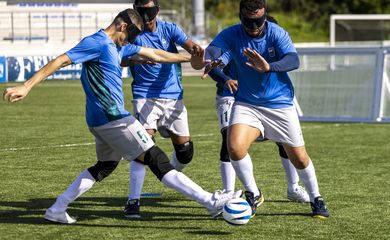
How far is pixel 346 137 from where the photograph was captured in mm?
16219

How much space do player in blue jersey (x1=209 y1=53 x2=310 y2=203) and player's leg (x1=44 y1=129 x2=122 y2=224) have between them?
55.5 inches

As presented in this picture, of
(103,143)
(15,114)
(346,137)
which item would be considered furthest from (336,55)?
(103,143)

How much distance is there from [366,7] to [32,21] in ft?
92.4

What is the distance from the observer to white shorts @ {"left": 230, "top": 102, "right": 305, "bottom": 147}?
344 inches

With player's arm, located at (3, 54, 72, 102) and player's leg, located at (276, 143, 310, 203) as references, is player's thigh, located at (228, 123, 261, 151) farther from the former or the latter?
player's arm, located at (3, 54, 72, 102)

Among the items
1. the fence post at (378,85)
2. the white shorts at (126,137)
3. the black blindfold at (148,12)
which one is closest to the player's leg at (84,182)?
the white shorts at (126,137)

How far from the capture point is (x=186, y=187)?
809 centimetres

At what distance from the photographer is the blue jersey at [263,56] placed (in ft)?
28.4

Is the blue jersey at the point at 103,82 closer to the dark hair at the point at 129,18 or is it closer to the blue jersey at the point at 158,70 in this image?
the dark hair at the point at 129,18

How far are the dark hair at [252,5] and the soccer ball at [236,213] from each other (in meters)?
1.76

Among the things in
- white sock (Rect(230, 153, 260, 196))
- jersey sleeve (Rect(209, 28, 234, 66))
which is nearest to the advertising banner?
jersey sleeve (Rect(209, 28, 234, 66))

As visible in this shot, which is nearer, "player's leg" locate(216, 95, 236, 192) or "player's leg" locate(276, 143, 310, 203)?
"player's leg" locate(216, 95, 236, 192)

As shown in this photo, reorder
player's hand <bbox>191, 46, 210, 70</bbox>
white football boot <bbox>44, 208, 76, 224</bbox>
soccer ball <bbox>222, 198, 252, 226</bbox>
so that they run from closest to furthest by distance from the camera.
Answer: soccer ball <bbox>222, 198, 252, 226</bbox>, white football boot <bbox>44, 208, 76, 224</bbox>, player's hand <bbox>191, 46, 210, 70</bbox>

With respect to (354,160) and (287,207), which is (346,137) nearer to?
(354,160)
